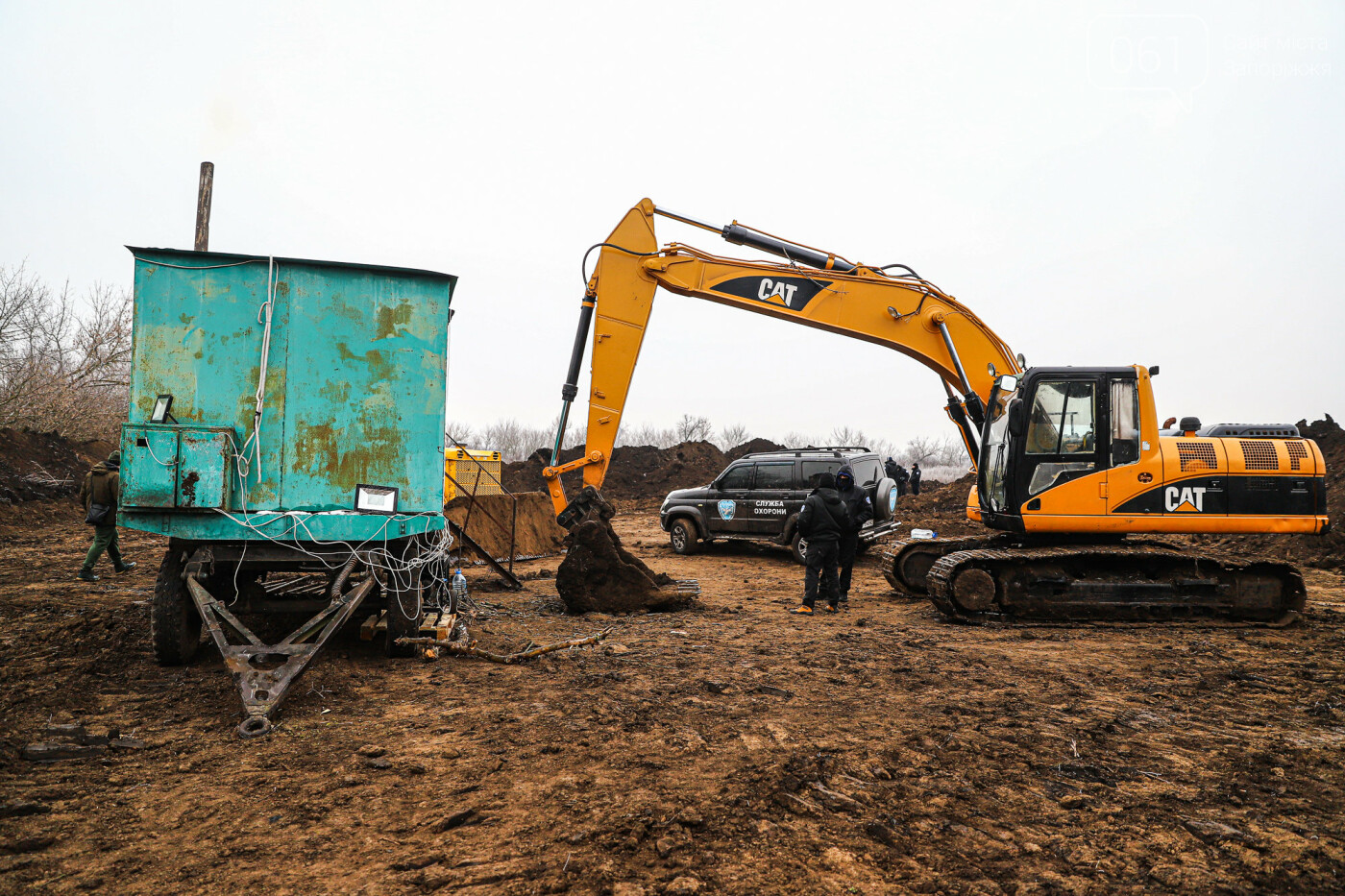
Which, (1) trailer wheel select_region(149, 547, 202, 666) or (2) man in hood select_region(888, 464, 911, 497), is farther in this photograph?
(2) man in hood select_region(888, 464, 911, 497)

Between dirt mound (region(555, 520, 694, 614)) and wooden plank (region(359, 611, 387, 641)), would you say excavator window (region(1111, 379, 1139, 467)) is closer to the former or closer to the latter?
dirt mound (region(555, 520, 694, 614))

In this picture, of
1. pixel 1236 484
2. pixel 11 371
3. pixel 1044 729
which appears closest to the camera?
pixel 1044 729

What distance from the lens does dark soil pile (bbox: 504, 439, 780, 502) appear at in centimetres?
3066

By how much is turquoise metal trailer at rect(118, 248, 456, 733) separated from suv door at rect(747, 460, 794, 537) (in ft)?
28.7

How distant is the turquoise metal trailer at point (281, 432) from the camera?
541cm

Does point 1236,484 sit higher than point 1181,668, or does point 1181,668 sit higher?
point 1236,484

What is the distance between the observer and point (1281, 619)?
823 cm

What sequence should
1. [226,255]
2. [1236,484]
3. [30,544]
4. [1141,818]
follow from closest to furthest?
[1141,818] < [226,255] < [1236,484] < [30,544]

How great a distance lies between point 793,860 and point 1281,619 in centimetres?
831

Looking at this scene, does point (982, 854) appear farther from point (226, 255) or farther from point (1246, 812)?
point (226, 255)

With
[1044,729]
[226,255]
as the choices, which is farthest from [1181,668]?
[226,255]

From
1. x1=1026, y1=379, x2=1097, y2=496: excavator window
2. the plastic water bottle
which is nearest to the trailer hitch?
the plastic water bottle

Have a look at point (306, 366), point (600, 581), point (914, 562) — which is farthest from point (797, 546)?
point (306, 366)

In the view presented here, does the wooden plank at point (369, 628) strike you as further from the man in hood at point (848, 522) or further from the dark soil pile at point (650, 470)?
the dark soil pile at point (650, 470)
